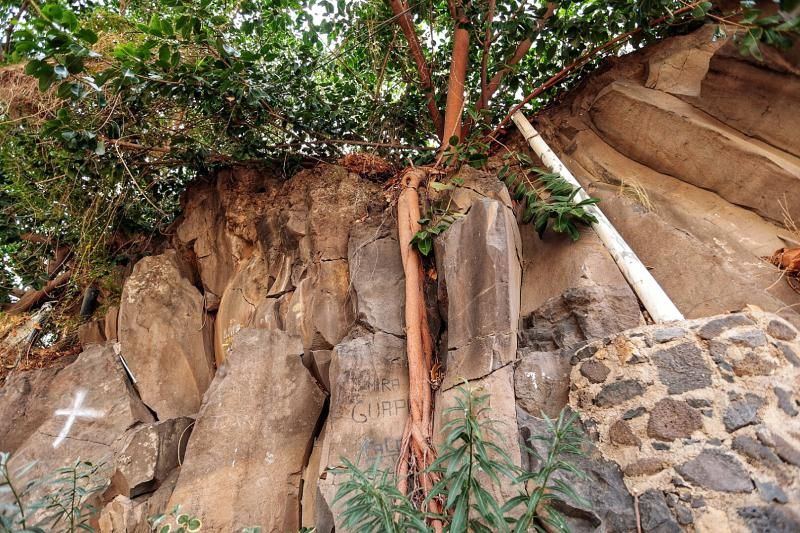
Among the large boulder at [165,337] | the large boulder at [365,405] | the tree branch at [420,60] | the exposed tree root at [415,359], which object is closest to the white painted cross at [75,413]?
the large boulder at [165,337]

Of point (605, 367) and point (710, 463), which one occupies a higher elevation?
point (605, 367)

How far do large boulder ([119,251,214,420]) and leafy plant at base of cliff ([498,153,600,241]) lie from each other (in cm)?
341

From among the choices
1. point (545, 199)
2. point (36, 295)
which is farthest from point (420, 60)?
point (36, 295)

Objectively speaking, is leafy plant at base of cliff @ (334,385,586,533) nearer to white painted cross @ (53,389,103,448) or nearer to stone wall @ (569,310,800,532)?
stone wall @ (569,310,800,532)

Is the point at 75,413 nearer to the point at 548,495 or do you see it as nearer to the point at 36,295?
the point at 36,295

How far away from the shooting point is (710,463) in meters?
2.42

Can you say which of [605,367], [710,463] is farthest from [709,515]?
[605,367]

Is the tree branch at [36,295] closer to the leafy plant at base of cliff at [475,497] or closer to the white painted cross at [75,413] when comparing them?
the white painted cross at [75,413]

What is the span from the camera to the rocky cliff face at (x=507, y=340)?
258 cm

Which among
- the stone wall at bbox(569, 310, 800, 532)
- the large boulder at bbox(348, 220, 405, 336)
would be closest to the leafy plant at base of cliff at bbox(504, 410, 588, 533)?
the stone wall at bbox(569, 310, 800, 532)

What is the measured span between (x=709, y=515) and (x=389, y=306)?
2635 millimetres

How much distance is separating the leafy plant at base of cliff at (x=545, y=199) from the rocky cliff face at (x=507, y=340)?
146 mm

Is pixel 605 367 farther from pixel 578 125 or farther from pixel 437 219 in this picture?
pixel 578 125

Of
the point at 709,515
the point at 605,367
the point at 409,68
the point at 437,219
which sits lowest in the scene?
the point at 709,515
